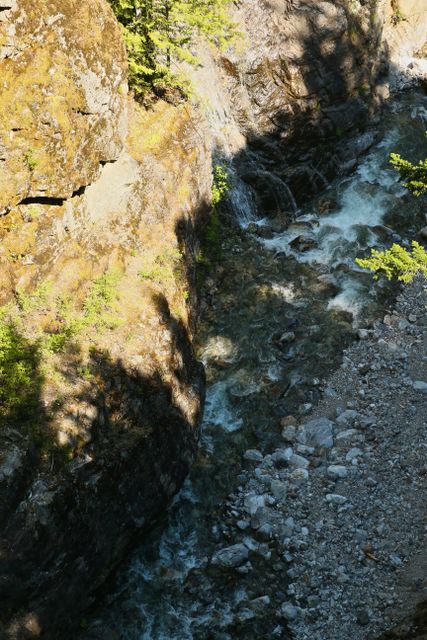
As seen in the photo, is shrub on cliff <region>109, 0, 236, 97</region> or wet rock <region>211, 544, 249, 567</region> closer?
wet rock <region>211, 544, 249, 567</region>

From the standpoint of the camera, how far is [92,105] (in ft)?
34.9

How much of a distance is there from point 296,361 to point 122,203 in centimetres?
698

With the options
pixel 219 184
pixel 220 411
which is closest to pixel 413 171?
pixel 220 411

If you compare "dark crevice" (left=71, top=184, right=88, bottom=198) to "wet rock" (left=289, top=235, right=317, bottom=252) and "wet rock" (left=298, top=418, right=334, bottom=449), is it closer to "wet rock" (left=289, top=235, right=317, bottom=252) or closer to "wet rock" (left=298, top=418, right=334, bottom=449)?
"wet rock" (left=298, top=418, right=334, bottom=449)

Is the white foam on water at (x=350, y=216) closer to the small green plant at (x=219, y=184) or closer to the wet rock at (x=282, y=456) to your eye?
the small green plant at (x=219, y=184)

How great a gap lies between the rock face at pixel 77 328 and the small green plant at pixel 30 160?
0.08ft

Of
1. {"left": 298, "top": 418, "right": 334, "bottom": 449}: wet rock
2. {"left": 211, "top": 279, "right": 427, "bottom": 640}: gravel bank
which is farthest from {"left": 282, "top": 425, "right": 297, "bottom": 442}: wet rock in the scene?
{"left": 298, "top": 418, "right": 334, "bottom": 449}: wet rock

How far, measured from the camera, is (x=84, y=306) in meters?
11.0

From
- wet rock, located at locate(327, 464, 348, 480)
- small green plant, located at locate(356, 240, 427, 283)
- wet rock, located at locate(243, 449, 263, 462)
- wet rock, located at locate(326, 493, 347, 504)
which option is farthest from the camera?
wet rock, located at locate(243, 449, 263, 462)

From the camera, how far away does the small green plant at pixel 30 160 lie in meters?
9.43

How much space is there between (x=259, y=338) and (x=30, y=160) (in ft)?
29.6

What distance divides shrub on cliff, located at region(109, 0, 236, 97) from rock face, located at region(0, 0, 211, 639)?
1.39 metres

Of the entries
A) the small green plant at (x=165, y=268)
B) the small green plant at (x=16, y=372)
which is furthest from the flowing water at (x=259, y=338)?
the small green plant at (x=16, y=372)

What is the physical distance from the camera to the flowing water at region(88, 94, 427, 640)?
1070cm
